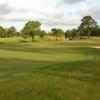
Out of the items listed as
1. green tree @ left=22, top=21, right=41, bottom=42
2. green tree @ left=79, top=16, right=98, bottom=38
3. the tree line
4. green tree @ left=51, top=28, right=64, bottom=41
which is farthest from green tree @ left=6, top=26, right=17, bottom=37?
green tree @ left=79, top=16, right=98, bottom=38

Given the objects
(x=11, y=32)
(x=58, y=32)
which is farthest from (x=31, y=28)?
(x=11, y=32)

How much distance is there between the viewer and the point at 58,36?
130 metres

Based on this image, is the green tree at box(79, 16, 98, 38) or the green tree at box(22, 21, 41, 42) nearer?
the green tree at box(22, 21, 41, 42)

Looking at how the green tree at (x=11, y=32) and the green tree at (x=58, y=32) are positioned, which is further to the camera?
the green tree at (x=11, y=32)

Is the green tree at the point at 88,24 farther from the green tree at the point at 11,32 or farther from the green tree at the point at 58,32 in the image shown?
the green tree at the point at 11,32

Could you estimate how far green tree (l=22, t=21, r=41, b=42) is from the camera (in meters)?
118

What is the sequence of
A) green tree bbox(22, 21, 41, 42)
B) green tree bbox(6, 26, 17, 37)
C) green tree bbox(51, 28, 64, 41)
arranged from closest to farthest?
green tree bbox(22, 21, 41, 42)
green tree bbox(51, 28, 64, 41)
green tree bbox(6, 26, 17, 37)

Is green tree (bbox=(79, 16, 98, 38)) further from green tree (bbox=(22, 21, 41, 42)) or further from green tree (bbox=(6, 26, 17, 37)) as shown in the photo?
green tree (bbox=(6, 26, 17, 37))

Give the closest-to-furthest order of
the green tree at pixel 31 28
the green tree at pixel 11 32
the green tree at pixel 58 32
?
the green tree at pixel 31 28
the green tree at pixel 58 32
the green tree at pixel 11 32

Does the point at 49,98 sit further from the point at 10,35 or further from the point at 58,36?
the point at 10,35

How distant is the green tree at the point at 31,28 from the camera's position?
386ft

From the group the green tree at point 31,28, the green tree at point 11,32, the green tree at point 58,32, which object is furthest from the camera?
the green tree at point 11,32

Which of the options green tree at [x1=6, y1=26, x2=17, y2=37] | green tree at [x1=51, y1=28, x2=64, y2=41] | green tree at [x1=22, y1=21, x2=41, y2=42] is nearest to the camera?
green tree at [x1=22, y1=21, x2=41, y2=42]

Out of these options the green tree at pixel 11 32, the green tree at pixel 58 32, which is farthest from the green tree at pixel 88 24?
the green tree at pixel 11 32
